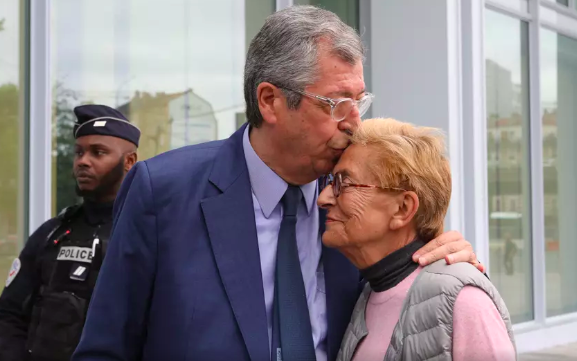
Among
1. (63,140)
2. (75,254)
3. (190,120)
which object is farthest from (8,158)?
(75,254)

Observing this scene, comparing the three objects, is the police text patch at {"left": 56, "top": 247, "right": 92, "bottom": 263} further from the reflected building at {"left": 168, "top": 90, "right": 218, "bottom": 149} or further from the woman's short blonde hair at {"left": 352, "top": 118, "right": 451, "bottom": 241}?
the reflected building at {"left": 168, "top": 90, "right": 218, "bottom": 149}

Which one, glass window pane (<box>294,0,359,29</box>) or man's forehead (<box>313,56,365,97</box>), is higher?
glass window pane (<box>294,0,359,29</box>)

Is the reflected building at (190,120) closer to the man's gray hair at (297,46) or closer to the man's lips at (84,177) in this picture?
the man's lips at (84,177)

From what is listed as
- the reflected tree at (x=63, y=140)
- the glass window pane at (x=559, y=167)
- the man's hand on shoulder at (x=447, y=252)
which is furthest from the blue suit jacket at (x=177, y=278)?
the glass window pane at (x=559, y=167)

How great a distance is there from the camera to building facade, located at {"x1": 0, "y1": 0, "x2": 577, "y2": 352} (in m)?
5.30

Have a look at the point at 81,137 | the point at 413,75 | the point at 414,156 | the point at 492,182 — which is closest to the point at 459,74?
the point at 413,75

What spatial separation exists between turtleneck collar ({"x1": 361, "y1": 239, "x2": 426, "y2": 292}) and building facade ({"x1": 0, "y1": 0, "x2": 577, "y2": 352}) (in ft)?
4.31

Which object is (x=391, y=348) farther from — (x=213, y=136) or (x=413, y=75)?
(x=413, y=75)

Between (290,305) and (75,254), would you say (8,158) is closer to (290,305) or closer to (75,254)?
(75,254)

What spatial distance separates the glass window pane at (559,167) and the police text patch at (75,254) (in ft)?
21.9

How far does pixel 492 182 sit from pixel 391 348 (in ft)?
20.3

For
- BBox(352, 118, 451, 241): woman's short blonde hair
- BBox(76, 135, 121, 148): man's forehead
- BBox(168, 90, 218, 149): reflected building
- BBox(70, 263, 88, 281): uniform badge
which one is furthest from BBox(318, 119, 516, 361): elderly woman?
BBox(168, 90, 218, 149): reflected building

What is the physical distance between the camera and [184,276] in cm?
216

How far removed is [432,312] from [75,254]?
2004 millimetres
